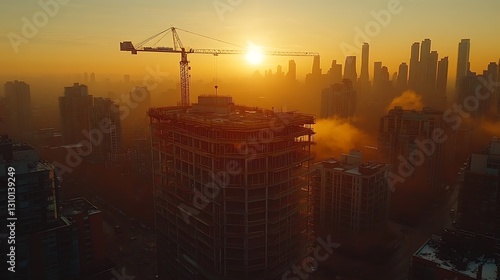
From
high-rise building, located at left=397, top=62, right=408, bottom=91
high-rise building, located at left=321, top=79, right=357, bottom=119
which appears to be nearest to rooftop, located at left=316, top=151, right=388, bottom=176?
high-rise building, located at left=321, top=79, right=357, bottom=119

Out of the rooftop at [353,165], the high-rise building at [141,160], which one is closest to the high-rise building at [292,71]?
the high-rise building at [141,160]

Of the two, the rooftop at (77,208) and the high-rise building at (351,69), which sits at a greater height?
the high-rise building at (351,69)

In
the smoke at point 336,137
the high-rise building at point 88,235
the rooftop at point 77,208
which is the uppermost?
the smoke at point 336,137

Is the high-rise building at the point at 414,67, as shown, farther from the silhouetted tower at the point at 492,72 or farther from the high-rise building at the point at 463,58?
the silhouetted tower at the point at 492,72

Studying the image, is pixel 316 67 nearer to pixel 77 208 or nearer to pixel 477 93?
pixel 477 93

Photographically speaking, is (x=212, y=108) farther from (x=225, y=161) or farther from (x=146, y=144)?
(x=146, y=144)

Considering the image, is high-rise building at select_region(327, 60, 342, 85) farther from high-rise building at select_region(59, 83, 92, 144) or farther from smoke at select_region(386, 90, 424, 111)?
high-rise building at select_region(59, 83, 92, 144)

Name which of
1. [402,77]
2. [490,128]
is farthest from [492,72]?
[402,77]
